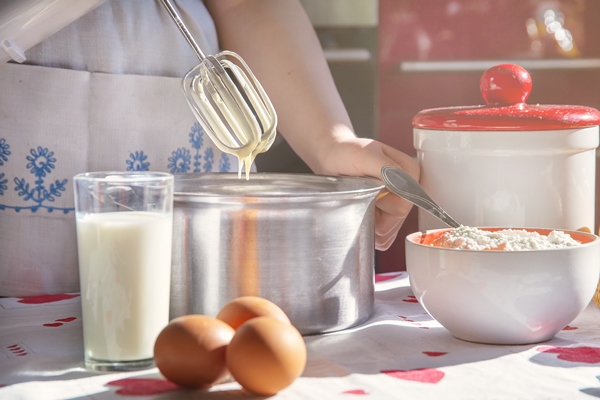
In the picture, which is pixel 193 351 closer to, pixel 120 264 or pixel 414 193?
pixel 120 264

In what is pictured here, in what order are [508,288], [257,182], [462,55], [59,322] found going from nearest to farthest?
[508,288]
[59,322]
[257,182]
[462,55]

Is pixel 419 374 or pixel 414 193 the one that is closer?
pixel 419 374

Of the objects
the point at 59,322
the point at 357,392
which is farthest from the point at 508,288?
the point at 59,322

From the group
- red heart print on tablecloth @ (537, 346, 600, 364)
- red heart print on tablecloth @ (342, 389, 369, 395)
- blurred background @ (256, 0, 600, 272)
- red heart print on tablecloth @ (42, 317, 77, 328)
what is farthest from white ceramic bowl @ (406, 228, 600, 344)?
blurred background @ (256, 0, 600, 272)

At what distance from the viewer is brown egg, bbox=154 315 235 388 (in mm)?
508

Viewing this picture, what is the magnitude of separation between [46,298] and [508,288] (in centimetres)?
48

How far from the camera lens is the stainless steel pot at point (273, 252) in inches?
24.6

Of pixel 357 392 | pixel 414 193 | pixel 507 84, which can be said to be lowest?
pixel 357 392

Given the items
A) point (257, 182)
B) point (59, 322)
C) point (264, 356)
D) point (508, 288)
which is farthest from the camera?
point (257, 182)

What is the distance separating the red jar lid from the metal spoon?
0.07 m

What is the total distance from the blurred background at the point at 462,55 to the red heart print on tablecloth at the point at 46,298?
0.90 metres

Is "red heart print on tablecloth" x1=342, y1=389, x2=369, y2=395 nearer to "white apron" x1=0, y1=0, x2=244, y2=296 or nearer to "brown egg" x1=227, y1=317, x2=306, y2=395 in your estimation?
"brown egg" x1=227, y1=317, x2=306, y2=395

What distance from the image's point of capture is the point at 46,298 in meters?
0.81

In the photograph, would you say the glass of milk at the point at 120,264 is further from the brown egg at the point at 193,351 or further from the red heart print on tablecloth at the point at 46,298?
the red heart print on tablecloth at the point at 46,298
